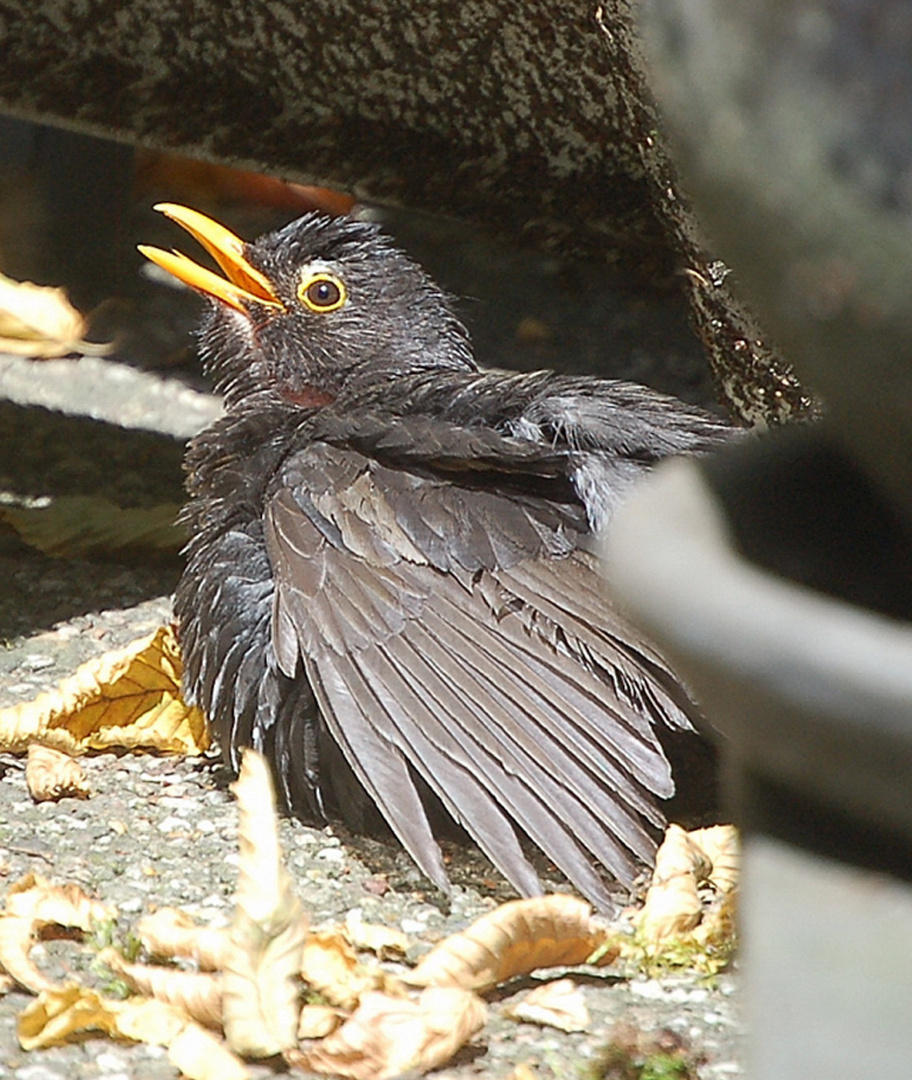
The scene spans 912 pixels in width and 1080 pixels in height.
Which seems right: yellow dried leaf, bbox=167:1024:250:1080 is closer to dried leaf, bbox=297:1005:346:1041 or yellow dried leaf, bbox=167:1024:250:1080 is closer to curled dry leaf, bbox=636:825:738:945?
dried leaf, bbox=297:1005:346:1041

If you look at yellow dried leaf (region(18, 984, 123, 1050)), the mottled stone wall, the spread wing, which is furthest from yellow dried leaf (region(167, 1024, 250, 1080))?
the mottled stone wall

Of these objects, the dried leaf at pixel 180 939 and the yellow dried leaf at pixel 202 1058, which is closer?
the yellow dried leaf at pixel 202 1058

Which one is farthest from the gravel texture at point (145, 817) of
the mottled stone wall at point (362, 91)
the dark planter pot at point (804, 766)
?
the dark planter pot at point (804, 766)

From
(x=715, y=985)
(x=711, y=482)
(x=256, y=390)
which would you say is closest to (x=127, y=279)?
(x=256, y=390)

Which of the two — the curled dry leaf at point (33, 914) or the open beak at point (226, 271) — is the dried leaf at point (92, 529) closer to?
the open beak at point (226, 271)

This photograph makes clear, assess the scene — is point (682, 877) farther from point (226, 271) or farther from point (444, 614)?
point (226, 271)

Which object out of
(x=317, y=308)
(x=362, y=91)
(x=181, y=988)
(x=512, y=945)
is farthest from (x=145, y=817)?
(x=362, y=91)
